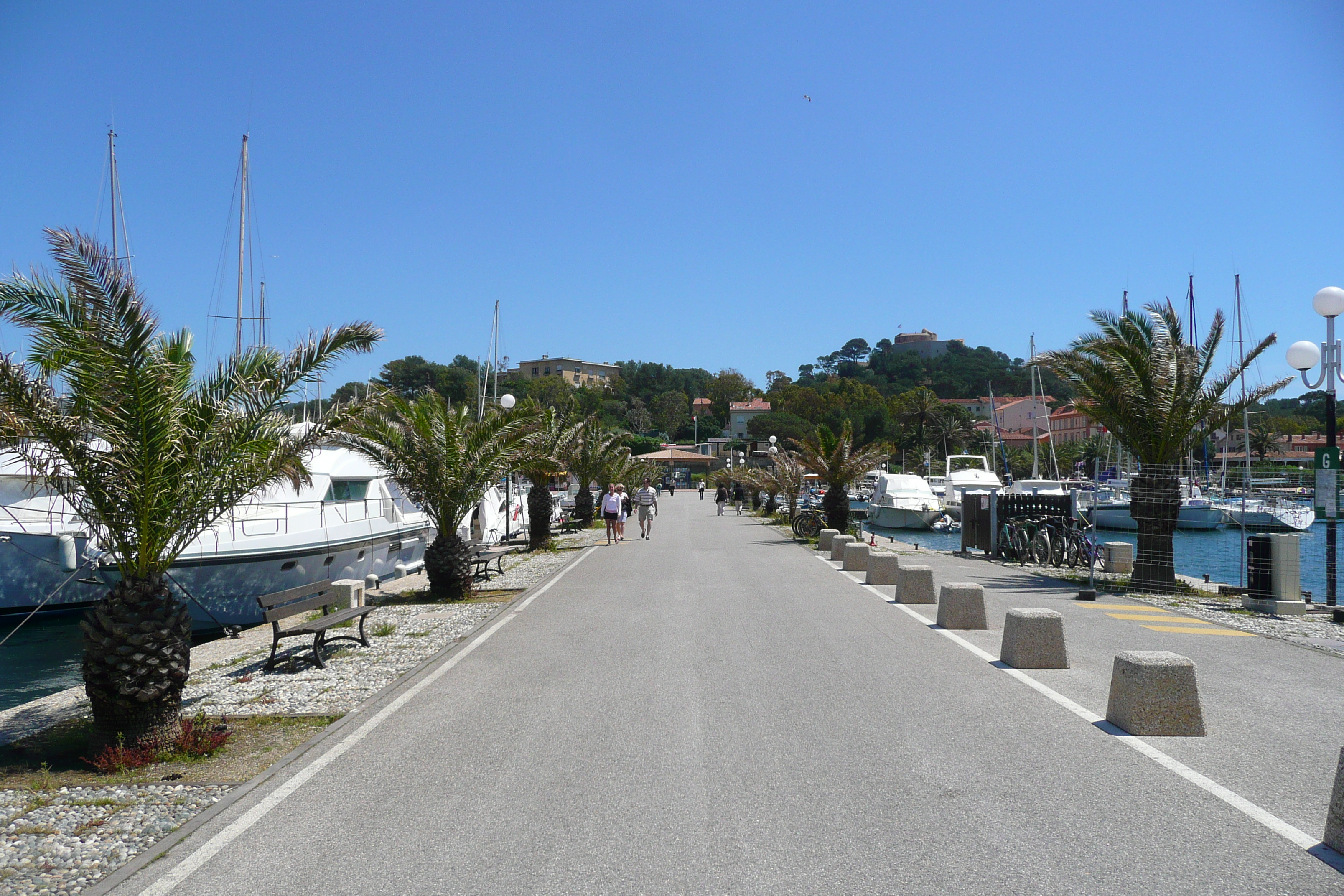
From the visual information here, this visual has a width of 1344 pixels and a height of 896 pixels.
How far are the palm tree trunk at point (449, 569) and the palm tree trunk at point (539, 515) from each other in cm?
967

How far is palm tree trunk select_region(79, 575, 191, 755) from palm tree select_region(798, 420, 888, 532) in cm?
2418

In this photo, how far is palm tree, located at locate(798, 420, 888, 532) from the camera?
96.9 ft

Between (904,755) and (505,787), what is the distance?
2.72 meters

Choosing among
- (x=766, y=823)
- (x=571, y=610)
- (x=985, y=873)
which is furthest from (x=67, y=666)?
(x=985, y=873)

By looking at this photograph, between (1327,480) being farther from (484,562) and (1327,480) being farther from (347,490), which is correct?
(347,490)

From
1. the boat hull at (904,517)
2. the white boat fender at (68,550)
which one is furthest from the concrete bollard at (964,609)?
the boat hull at (904,517)

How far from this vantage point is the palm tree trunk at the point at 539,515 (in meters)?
26.0

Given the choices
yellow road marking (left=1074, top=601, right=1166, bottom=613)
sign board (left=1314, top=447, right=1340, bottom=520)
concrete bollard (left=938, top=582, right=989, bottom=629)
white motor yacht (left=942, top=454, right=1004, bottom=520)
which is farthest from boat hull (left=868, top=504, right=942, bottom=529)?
concrete bollard (left=938, top=582, right=989, bottom=629)

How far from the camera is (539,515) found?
26.0 metres

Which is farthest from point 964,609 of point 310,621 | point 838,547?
point 838,547

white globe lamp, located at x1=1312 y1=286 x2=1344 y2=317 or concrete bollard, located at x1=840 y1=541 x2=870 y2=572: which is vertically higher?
white globe lamp, located at x1=1312 y1=286 x2=1344 y2=317

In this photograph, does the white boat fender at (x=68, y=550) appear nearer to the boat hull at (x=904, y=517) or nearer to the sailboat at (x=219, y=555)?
the sailboat at (x=219, y=555)

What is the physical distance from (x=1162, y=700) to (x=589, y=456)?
2885 centimetres

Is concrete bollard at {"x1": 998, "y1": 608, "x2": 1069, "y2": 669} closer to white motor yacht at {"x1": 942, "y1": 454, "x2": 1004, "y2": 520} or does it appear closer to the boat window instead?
the boat window
